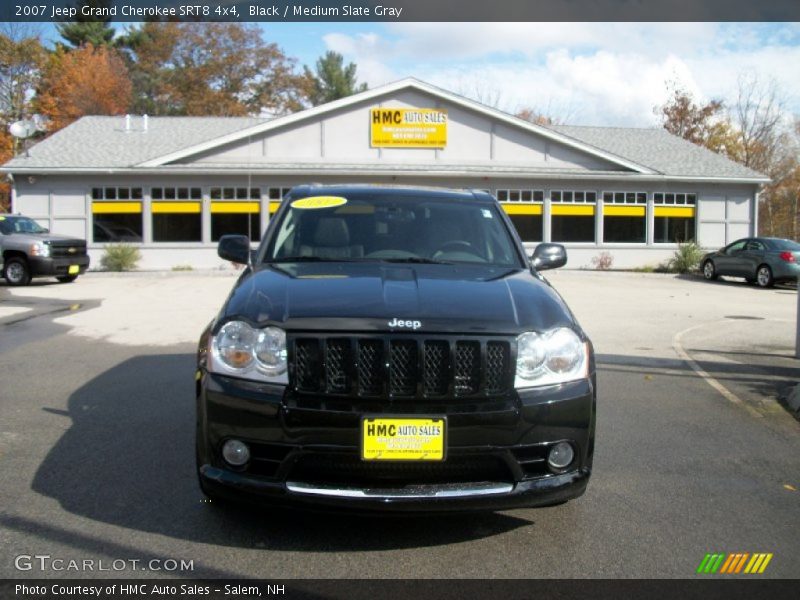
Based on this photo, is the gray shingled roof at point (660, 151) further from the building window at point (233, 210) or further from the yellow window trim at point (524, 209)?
the building window at point (233, 210)

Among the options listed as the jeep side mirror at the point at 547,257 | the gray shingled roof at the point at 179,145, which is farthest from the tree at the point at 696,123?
the jeep side mirror at the point at 547,257

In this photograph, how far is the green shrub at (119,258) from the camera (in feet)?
80.5

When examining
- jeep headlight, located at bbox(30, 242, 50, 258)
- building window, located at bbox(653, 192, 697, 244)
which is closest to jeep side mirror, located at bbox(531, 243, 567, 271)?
jeep headlight, located at bbox(30, 242, 50, 258)

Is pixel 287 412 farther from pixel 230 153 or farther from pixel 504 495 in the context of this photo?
pixel 230 153

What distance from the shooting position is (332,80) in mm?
65250

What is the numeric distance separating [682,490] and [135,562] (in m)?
3.14

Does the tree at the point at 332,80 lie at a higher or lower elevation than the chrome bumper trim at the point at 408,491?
higher

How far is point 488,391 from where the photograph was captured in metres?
3.68

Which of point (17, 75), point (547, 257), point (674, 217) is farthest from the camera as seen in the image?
point (17, 75)

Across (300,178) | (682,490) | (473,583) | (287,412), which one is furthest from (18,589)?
(300,178)

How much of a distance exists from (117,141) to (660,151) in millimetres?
20434

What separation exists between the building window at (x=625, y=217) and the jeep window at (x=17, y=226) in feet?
58.3

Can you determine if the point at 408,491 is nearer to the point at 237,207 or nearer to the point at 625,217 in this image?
the point at 237,207

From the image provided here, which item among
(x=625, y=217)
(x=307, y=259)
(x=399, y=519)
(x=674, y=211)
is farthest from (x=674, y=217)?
(x=399, y=519)
